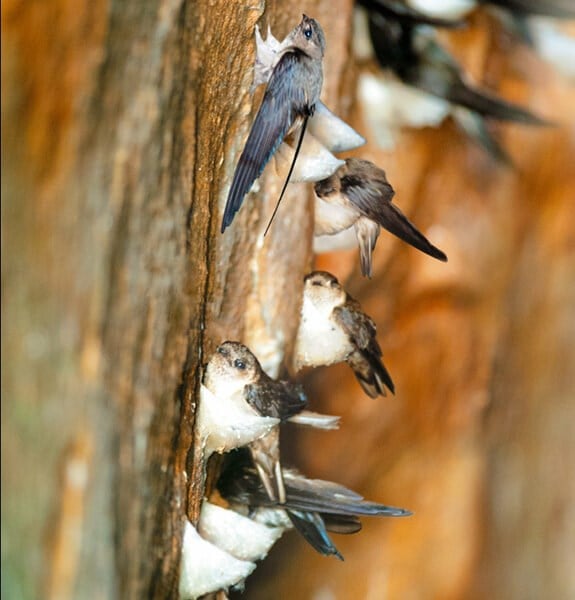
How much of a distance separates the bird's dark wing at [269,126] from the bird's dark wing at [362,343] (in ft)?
1.02

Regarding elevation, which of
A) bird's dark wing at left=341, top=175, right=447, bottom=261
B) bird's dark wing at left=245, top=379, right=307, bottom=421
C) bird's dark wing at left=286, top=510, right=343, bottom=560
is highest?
bird's dark wing at left=341, top=175, right=447, bottom=261

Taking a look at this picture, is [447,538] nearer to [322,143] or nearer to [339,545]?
[339,545]

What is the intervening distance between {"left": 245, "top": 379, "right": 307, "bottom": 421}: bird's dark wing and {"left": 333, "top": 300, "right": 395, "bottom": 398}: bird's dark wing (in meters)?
0.12

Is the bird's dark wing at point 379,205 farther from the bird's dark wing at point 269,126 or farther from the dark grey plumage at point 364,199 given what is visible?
the bird's dark wing at point 269,126

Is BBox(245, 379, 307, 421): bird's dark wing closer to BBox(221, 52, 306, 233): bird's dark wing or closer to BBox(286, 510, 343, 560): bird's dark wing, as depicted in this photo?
BBox(286, 510, 343, 560): bird's dark wing

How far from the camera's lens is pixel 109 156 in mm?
557

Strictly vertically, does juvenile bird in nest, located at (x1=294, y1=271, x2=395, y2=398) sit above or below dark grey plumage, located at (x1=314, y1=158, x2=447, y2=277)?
below

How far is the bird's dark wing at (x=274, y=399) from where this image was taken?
2.78ft

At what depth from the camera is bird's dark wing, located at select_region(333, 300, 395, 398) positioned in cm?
100

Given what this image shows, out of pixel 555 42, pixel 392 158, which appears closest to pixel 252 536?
pixel 392 158

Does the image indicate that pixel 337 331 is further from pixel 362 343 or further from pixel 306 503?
pixel 306 503

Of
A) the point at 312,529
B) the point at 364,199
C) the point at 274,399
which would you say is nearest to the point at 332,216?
the point at 364,199

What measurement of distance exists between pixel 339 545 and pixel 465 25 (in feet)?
2.78

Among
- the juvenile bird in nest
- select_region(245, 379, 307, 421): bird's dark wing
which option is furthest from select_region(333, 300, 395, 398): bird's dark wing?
select_region(245, 379, 307, 421): bird's dark wing
